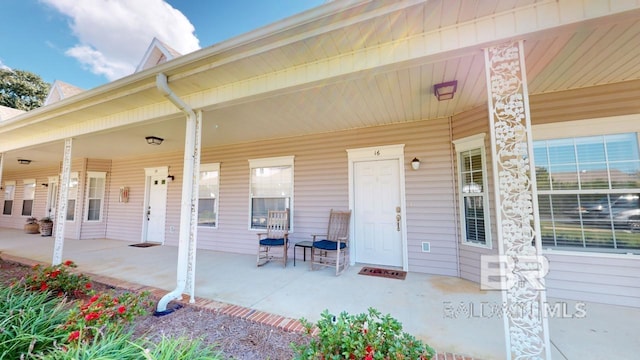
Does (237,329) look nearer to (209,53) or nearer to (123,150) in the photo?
(209,53)

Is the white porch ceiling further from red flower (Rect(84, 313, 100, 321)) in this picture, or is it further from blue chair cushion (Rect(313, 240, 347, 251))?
red flower (Rect(84, 313, 100, 321))

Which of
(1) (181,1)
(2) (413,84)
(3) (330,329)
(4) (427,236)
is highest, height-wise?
(1) (181,1)

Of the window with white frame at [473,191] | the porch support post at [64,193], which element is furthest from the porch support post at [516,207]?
the porch support post at [64,193]

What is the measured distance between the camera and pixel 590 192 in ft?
10.1

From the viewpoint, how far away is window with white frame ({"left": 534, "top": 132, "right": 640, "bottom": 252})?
9.58 feet

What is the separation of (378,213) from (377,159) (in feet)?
3.26

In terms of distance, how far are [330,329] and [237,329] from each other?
1.19m

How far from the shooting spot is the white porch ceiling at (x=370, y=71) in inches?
74.9

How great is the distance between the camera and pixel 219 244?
5938 mm

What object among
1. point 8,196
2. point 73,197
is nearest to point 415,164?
point 73,197

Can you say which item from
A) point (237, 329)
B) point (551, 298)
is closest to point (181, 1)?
point (237, 329)

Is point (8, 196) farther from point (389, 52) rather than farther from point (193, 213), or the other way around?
point (389, 52)

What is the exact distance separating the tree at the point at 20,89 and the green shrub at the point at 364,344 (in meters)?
25.6

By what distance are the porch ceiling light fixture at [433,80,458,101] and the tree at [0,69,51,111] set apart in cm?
2537
